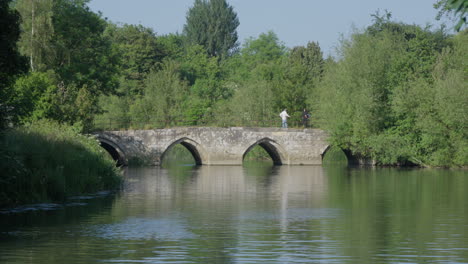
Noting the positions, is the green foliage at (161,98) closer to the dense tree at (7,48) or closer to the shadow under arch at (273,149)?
the shadow under arch at (273,149)

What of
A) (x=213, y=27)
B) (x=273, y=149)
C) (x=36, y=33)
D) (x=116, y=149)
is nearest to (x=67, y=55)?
(x=36, y=33)

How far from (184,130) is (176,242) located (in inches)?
1449

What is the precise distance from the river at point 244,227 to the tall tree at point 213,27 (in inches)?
2713

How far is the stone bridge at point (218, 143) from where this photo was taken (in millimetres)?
49719

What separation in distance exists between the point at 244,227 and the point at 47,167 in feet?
24.5

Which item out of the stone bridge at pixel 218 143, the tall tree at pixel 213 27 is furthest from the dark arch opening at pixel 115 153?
the tall tree at pixel 213 27

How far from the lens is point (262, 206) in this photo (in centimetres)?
2247

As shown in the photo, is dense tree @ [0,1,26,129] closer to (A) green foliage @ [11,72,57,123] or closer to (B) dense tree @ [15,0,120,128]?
(B) dense tree @ [15,0,120,128]

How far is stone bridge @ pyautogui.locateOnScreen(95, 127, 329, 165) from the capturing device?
49.7 metres

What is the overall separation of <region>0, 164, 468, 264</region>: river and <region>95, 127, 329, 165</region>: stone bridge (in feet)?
69.3

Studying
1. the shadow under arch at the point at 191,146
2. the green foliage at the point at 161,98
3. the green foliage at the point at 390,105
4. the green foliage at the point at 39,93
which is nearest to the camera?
the green foliage at the point at 39,93

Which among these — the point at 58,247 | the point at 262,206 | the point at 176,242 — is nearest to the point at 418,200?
the point at 262,206

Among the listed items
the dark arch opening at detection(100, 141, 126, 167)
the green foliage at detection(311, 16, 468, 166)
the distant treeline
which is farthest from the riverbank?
the green foliage at detection(311, 16, 468, 166)

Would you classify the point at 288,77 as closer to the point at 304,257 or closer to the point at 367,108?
the point at 367,108
